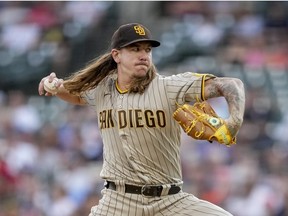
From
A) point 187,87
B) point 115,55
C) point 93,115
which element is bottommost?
point 187,87

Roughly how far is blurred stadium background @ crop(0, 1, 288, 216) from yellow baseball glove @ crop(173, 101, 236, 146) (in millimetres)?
4810

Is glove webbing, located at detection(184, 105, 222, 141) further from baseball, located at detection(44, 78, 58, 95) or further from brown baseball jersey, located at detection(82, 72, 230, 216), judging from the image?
baseball, located at detection(44, 78, 58, 95)

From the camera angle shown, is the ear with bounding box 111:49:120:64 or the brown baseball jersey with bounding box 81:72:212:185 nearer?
the brown baseball jersey with bounding box 81:72:212:185

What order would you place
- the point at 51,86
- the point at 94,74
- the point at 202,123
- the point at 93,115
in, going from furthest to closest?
the point at 93,115
the point at 51,86
the point at 94,74
the point at 202,123

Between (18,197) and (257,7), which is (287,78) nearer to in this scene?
(257,7)

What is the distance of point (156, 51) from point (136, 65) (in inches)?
305

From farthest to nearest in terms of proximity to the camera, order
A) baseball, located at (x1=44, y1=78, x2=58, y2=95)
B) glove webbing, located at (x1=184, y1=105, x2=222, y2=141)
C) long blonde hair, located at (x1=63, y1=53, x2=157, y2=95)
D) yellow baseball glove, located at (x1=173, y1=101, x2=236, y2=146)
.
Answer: baseball, located at (x1=44, y1=78, x2=58, y2=95) < long blonde hair, located at (x1=63, y1=53, x2=157, y2=95) < glove webbing, located at (x1=184, y1=105, x2=222, y2=141) < yellow baseball glove, located at (x1=173, y1=101, x2=236, y2=146)

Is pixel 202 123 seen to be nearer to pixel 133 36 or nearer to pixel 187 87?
pixel 187 87

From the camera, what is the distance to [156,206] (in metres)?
6.71

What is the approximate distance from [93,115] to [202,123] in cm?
738

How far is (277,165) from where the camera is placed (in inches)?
460

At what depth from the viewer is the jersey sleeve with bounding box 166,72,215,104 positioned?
659 cm

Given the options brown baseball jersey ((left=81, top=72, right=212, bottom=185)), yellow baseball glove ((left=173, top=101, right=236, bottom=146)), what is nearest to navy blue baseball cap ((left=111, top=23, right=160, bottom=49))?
brown baseball jersey ((left=81, top=72, right=212, bottom=185))

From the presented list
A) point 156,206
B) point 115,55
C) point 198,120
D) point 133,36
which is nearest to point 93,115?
point 115,55
